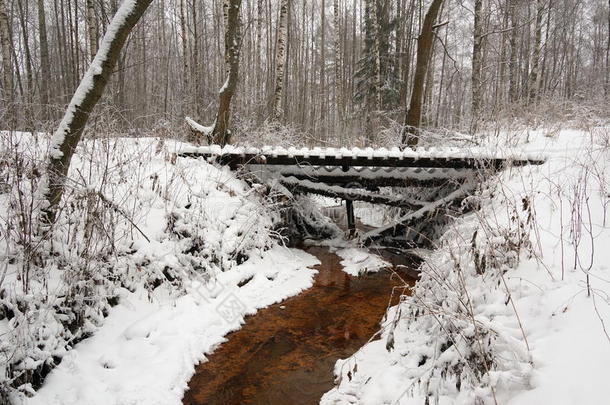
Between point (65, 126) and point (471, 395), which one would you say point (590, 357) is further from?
point (65, 126)

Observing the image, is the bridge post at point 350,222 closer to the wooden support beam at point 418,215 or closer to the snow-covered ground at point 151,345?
the wooden support beam at point 418,215

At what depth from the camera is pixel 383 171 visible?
25.3ft

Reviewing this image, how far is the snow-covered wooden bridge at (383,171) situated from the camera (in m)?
6.36

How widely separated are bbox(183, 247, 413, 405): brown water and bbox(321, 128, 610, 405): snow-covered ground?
12.9 inches

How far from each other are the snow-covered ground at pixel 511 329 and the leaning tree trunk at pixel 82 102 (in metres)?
3.23

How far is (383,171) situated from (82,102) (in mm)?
5386

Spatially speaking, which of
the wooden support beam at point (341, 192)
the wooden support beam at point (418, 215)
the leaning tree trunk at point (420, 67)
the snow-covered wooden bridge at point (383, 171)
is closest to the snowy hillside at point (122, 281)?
the snow-covered wooden bridge at point (383, 171)

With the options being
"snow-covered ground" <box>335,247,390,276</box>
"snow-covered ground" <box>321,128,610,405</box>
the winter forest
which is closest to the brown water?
the winter forest

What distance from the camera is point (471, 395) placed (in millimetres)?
2430

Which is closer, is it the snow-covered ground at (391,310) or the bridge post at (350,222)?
the snow-covered ground at (391,310)

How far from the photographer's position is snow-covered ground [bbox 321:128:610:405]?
2213 millimetres

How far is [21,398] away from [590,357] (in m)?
3.73

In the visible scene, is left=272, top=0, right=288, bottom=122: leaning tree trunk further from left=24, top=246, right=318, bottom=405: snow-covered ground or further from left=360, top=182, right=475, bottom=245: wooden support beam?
left=24, top=246, right=318, bottom=405: snow-covered ground

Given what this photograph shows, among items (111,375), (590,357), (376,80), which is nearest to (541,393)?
(590,357)
